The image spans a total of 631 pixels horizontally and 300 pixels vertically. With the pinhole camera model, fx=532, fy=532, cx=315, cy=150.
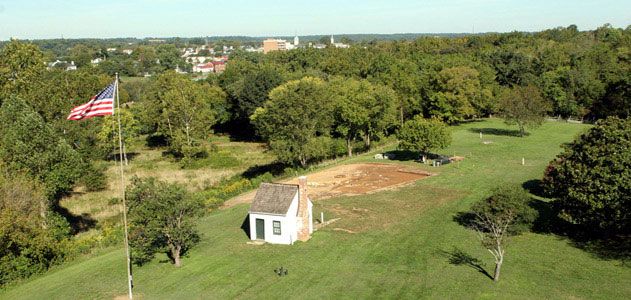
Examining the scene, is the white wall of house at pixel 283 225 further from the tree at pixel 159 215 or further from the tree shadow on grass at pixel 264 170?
the tree shadow on grass at pixel 264 170

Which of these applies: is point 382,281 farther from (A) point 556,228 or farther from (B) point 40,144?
Result: (B) point 40,144

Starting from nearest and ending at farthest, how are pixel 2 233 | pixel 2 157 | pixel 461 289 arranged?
1. pixel 461 289
2. pixel 2 233
3. pixel 2 157

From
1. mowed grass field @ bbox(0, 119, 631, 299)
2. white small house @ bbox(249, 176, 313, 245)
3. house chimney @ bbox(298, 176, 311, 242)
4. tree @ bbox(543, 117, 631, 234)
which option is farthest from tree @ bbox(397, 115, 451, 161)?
house chimney @ bbox(298, 176, 311, 242)

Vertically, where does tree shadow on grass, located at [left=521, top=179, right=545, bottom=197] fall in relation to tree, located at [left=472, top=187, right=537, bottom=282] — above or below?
below

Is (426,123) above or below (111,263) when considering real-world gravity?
above

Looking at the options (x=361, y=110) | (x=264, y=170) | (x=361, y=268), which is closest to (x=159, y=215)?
(x=361, y=268)

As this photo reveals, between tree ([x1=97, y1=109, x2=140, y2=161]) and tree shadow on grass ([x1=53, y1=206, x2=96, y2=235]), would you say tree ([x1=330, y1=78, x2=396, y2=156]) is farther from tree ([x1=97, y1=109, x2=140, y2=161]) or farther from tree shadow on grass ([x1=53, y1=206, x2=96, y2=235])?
tree shadow on grass ([x1=53, y1=206, x2=96, y2=235])

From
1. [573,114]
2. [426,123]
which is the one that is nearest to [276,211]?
[426,123]
